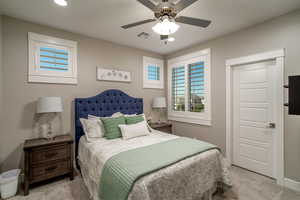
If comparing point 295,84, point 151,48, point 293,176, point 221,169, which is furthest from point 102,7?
point 293,176

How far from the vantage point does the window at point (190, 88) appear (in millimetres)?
3385

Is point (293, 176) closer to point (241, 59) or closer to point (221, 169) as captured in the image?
point (221, 169)

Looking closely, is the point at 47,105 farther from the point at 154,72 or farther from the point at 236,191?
the point at 236,191

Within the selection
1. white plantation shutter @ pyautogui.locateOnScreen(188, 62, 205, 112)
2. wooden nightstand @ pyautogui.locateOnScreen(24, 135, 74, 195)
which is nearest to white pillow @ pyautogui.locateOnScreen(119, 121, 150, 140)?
wooden nightstand @ pyautogui.locateOnScreen(24, 135, 74, 195)

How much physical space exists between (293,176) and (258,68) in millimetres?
1858

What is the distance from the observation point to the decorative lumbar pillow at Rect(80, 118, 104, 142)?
2.56 metres

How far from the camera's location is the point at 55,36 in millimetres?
2719

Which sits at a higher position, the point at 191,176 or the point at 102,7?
the point at 102,7

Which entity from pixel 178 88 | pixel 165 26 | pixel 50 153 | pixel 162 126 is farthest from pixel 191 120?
pixel 50 153

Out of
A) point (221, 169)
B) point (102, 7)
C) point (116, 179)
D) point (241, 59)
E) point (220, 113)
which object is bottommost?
point (221, 169)

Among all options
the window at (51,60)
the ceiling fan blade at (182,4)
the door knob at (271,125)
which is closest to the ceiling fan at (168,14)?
the ceiling fan blade at (182,4)

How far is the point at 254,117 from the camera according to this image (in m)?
2.72

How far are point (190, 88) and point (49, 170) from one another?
3.43m

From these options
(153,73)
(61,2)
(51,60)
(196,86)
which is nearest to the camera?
(61,2)
